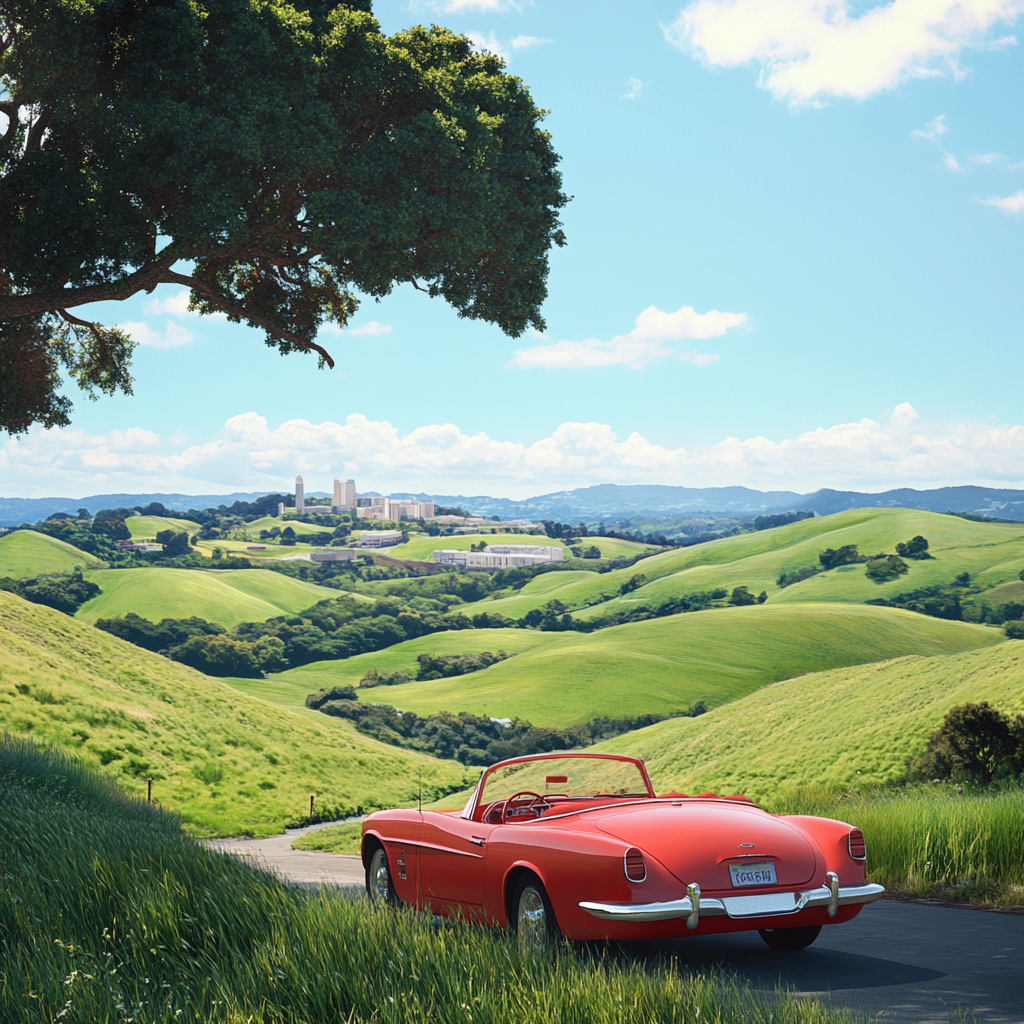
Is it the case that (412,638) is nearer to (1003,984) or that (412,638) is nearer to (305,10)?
(305,10)

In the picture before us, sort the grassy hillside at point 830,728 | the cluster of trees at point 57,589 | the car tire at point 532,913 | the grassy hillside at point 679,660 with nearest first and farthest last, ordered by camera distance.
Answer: the car tire at point 532,913, the grassy hillside at point 830,728, the grassy hillside at point 679,660, the cluster of trees at point 57,589

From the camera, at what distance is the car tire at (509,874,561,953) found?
6703mm

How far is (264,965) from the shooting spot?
5031 millimetres

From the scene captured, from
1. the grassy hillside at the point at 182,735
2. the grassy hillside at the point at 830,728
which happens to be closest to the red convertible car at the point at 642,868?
the grassy hillside at the point at 830,728

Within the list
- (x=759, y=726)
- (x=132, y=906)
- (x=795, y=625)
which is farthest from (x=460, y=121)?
(x=795, y=625)

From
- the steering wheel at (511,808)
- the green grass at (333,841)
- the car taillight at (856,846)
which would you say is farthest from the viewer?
the green grass at (333,841)

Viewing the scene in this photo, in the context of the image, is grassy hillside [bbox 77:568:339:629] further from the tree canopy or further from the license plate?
the license plate

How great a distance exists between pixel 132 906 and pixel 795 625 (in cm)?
12225

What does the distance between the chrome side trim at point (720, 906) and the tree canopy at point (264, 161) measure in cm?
1437

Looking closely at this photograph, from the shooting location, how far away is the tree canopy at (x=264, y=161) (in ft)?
54.7

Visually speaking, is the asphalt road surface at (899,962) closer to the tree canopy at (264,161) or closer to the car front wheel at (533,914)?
the car front wheel at (533,914)

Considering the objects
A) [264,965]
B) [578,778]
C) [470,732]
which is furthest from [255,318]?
[470,732]

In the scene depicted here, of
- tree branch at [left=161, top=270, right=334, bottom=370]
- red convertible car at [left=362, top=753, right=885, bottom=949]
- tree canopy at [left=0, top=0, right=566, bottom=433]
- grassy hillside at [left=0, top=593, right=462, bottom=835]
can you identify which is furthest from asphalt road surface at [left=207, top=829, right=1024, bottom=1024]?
grassy hillside at [left=0, top=593, right=462, bottom=835]

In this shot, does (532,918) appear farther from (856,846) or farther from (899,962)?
(899,962)
